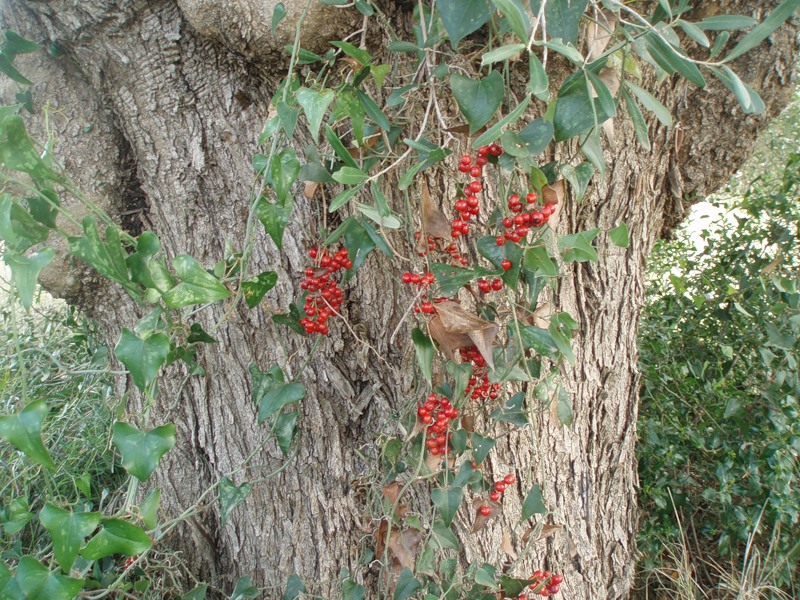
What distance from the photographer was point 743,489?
1.60m

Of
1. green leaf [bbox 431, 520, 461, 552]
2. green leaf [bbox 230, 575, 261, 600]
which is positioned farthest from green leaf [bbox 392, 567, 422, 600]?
green leaf [bbox 230, 575, 261, 600]

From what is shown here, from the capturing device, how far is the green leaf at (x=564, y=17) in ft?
2.10

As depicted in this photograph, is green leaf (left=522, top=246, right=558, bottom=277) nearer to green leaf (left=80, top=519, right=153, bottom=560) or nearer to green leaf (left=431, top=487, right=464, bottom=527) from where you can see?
green leaf (left=431, top=487, right=464, bottom=527)

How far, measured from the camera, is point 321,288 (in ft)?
2.94

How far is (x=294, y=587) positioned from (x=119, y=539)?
17.3 inches

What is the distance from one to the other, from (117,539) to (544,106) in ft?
3.03

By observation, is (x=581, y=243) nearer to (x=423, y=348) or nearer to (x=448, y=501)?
(x=423, y=348)

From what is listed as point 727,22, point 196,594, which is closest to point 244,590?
point 196,594

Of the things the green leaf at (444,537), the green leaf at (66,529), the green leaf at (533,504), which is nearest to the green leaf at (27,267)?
the green leaf at (66,529)

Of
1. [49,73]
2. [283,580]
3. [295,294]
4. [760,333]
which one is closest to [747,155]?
[760,333]

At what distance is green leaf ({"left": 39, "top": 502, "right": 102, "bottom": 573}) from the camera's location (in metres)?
0.70

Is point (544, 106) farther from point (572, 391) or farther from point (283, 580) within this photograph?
point (283, 580)

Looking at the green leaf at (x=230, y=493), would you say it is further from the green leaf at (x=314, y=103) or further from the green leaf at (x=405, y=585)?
the green leaf at (x=314, y=103)

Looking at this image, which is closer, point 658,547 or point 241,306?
point 241,306
